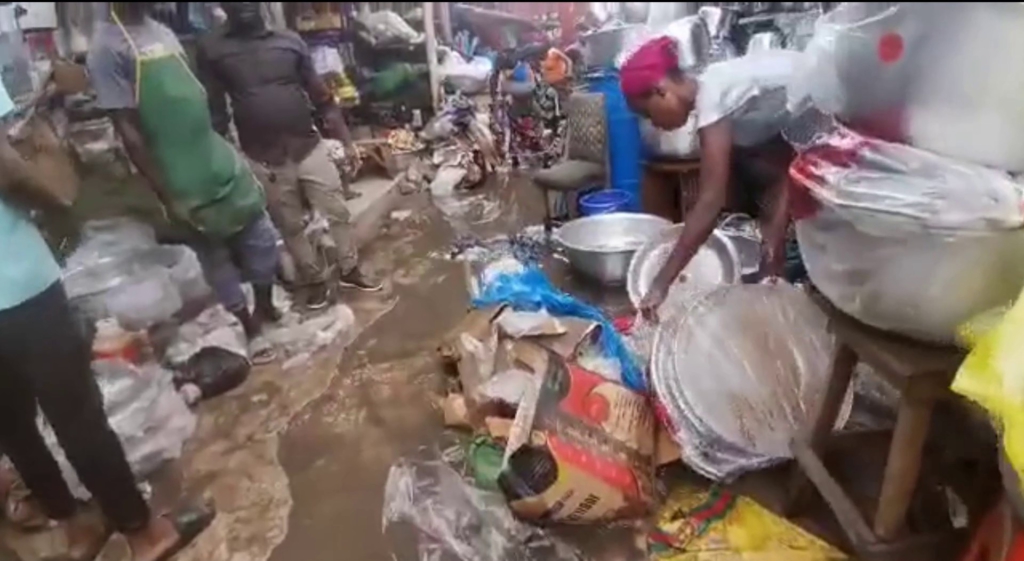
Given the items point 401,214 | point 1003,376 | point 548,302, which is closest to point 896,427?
point 1003,376

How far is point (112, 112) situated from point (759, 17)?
1.63 metres

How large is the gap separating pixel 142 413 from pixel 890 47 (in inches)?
61.7

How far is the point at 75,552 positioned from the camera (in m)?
1.49

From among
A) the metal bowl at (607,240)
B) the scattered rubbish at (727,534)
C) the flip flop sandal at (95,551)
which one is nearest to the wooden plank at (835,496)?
the scattered rubbish at (727,534)

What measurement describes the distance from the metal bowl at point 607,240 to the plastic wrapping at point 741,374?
1.90ft

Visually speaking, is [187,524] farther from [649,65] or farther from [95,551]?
[649,65]

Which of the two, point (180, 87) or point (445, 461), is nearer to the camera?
point (445, 461)

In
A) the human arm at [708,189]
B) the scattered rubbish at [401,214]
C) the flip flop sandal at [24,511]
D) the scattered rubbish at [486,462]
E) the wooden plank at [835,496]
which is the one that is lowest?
the flip flop sandal at [24,511]

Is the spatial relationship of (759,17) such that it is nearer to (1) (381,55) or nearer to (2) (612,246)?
(2) (612,246)

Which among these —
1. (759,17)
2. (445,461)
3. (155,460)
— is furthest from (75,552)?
(759,17)

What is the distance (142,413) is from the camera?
1.75 m

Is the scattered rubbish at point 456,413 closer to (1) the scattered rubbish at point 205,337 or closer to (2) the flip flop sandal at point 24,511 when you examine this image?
(1) the scattered rubbish at point 205,337

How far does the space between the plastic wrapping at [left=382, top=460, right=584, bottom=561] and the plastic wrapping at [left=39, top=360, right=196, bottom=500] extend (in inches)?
20.4

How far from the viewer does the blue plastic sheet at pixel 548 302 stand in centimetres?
164
